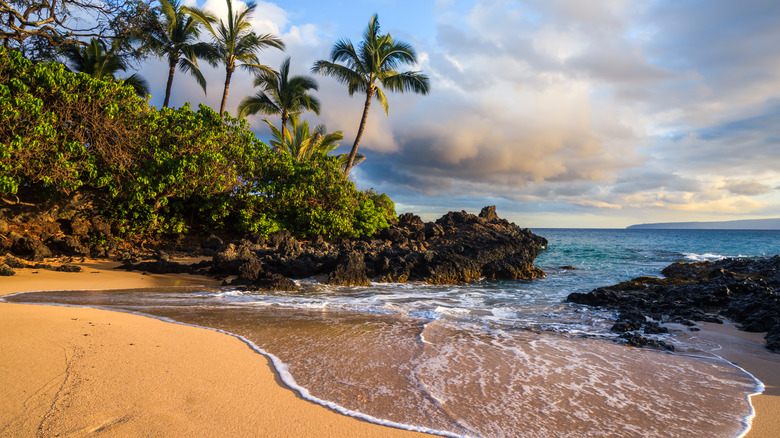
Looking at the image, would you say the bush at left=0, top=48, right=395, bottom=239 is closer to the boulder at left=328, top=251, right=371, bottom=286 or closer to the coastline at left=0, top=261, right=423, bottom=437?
the boulder at left=328, top=251, right=371, bottom=286

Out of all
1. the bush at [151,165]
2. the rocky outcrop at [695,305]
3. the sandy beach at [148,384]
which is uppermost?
the bush at [151,165]

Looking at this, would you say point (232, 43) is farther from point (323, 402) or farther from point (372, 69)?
point (323, 402)

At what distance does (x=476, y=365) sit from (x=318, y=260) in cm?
894

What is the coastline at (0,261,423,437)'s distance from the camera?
2.69 metres

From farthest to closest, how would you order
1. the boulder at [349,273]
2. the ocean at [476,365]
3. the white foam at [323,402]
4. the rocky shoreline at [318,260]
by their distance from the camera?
the boulder at [349,273]
the rocky shoreline at [318,260]
the ocean at [476,365]
the white foam at [323,402]

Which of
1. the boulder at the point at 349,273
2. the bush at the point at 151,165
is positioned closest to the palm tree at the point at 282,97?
the bush at the point at 151,165

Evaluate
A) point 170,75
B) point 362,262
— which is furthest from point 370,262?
point 170,75

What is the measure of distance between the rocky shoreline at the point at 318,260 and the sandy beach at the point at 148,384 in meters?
4.89

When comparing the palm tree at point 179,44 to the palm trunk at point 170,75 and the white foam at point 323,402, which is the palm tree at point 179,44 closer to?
the palm trunk at point 170,75

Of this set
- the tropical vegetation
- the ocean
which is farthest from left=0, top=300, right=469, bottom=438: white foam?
the tropical vegetation

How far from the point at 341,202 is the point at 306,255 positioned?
5102 mm

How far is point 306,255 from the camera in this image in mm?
13109

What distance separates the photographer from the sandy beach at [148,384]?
8.85ft

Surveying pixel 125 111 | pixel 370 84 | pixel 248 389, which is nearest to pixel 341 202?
pixel 370 84
